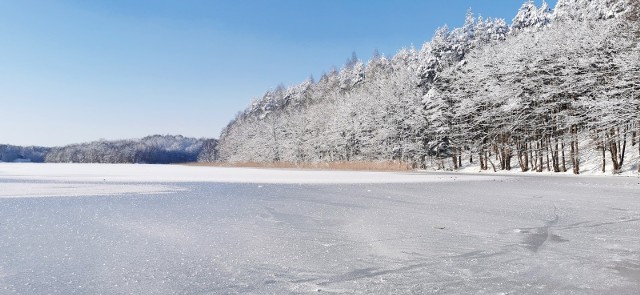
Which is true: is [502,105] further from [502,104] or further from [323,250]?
[323,250]

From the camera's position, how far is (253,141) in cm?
9350

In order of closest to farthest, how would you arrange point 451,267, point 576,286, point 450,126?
1. point 576,286
2. point 451,267
3. point 450,126

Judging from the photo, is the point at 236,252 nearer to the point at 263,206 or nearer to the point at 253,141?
the point at 263,206

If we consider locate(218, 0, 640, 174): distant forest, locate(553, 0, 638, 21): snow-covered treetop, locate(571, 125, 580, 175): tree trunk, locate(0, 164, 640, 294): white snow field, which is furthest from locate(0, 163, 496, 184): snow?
locate(553, 0, 638, 21): snow-covered treetop

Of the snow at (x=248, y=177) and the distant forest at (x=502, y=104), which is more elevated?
the distant forest at (x=502, y=104)

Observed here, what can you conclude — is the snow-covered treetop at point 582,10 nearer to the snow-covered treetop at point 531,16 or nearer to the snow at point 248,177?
the snow-covered treetop at point 531,16

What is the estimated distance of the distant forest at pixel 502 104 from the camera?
27.7 meters

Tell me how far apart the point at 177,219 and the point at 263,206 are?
2476 mm

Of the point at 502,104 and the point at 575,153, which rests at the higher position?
the point at 502,104

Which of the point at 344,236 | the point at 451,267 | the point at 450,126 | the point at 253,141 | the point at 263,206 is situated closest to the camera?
the point at 451,267

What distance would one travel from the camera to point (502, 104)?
127ft

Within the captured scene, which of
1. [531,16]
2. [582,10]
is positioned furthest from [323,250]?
[531,16]

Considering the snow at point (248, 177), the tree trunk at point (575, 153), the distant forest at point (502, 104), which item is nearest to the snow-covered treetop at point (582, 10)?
the distant forest at point (502, 104)

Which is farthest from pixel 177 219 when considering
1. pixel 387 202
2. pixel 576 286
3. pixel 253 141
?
pixel 253 141
